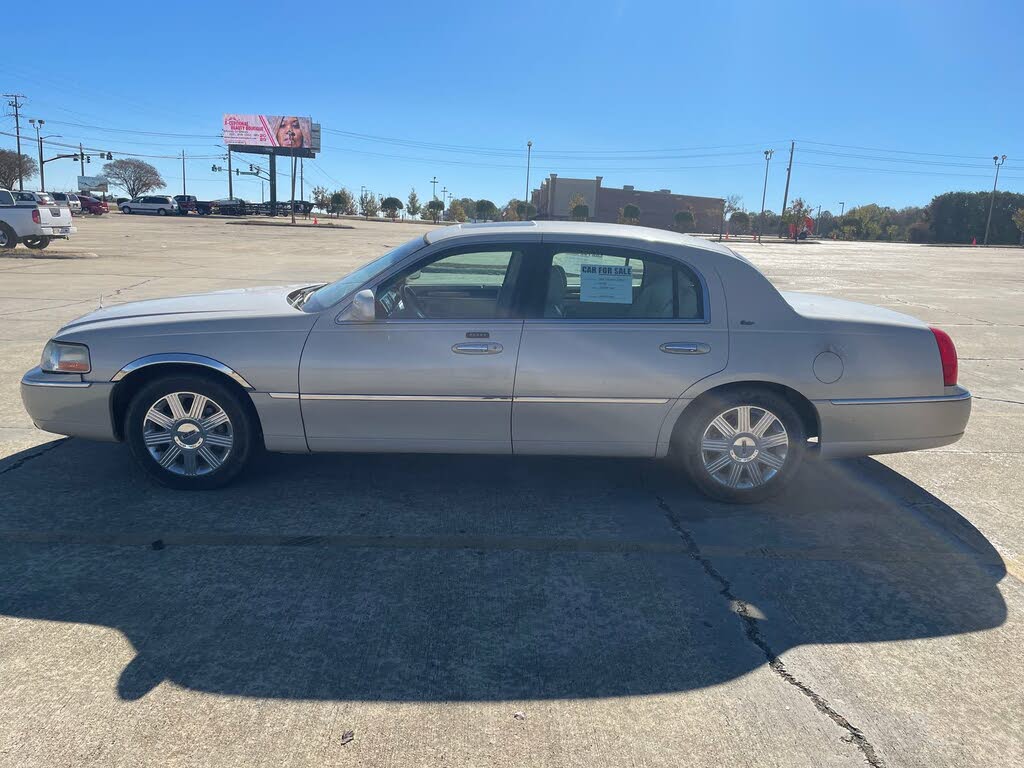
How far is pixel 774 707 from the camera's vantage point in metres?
2.76

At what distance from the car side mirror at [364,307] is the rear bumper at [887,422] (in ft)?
8.49

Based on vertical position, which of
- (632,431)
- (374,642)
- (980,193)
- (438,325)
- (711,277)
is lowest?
(374,642)

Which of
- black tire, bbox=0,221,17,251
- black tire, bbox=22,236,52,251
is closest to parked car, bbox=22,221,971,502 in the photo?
black tire, bbox=0,221,17,251

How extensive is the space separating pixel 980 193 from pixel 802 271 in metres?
72.3

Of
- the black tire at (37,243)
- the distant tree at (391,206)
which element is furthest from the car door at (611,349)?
the distant tree at (391,206)

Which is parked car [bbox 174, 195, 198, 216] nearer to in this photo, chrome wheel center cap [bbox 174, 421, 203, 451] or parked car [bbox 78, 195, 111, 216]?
parked car [bbox 78, 195, 111, 216]

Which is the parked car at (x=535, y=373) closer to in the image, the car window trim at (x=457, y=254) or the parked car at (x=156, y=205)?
the car window trim at (x=457, y=254)

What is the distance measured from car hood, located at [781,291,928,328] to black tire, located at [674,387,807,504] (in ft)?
1.84

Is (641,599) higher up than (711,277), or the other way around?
(711,277)

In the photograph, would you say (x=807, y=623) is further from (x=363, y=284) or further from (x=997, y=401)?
(x=997, y=401)

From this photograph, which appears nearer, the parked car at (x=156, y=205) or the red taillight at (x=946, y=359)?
the red taillight at (x=946, y=359)

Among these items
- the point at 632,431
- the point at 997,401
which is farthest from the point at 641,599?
the point at 997,401

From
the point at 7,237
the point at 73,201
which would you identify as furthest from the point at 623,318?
the point at 73,201

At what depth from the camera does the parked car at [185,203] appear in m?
69.6
